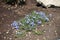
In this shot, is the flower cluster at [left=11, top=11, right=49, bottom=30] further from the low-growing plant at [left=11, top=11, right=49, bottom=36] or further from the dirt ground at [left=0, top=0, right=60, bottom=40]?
the dirt ground at [left=0, top=0, right=60, bottom=40]

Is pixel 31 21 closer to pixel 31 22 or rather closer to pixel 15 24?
pixel 31 22

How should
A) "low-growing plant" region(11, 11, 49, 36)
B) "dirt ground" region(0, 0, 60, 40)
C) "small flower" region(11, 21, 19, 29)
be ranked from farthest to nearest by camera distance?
1. "small flower" region(11, 21, 19, 29)
2. "low-growing plant" region(11, 11, 49, 36)
3. "dirt ground" region(0, 0, 60, 40)

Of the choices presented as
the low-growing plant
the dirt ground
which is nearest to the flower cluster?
the low-growing plant

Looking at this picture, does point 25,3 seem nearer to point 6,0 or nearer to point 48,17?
point 6,0

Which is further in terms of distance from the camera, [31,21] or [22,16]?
[22,16]

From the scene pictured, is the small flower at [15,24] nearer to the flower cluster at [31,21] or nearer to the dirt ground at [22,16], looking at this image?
the flower cluster at [31,21]

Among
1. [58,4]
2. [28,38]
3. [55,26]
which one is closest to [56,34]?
[55,26]

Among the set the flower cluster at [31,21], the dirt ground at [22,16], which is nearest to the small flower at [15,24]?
the flower cluster at [31,21]

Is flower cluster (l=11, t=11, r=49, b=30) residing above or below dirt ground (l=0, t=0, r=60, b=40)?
above

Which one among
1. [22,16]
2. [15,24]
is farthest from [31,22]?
[22,16]
